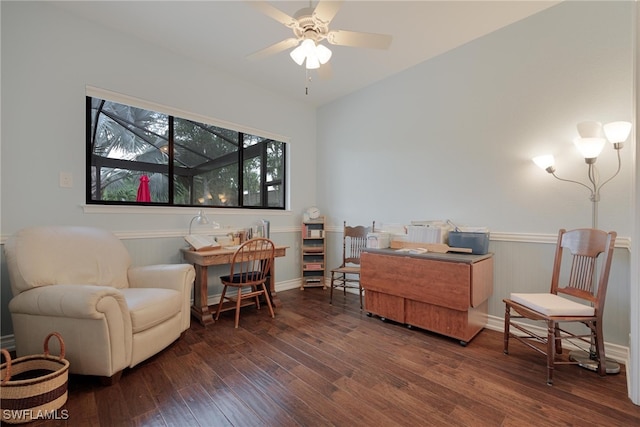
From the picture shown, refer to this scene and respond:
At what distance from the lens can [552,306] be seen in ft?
5.68

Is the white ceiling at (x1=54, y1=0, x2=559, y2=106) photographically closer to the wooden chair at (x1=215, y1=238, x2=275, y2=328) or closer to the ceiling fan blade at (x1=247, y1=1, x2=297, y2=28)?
the ceiling fan blade at (x1=247, y1=1, x2=297, y2=28)

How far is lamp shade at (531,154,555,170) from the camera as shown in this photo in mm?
2123

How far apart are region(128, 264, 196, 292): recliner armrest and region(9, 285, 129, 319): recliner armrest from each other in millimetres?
486

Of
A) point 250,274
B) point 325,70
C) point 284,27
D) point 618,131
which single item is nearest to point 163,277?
point 250,274

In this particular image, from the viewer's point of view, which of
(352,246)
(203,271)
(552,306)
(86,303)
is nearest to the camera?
(86,303)

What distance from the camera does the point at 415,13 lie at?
2254 mm

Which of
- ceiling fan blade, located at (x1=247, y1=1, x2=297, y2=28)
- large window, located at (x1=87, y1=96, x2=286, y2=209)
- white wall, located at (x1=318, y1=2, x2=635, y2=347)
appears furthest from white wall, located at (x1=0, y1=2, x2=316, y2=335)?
white wall, located at (x1=318, y1=2, x2=635, y2=347)

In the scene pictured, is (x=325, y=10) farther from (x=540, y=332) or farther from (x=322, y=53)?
(x=540, y=332)

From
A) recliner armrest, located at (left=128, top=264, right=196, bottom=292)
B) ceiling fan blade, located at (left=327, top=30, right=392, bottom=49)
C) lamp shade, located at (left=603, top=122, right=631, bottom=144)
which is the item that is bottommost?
recliner armrest, located at (left=128, top=264, right=196, bottom=292)

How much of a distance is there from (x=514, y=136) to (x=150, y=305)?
327 centimetres

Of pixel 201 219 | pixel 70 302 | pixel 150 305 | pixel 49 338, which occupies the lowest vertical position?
pixel 49 338

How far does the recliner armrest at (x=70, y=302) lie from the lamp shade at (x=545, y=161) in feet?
10.5

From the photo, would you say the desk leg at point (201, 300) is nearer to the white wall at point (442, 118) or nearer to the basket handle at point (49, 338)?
the white wall at point (442, 118)

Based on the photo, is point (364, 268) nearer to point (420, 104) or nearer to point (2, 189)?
point (420, 104)
